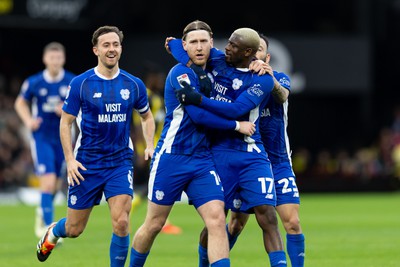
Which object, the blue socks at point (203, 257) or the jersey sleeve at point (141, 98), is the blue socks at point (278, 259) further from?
the jersey sleeve at point (141, 98)

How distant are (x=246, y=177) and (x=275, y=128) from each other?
2.89ft

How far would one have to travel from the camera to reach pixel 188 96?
902cm

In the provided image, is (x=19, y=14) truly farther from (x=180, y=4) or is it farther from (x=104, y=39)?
(x=104, y=39)

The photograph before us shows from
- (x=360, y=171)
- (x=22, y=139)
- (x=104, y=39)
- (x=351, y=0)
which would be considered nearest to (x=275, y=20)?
(x=351, y=0)

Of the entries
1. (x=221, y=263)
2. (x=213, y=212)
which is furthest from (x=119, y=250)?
(x=221, y=263)

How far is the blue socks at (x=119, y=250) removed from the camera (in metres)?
9.73

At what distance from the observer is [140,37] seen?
27641 mm

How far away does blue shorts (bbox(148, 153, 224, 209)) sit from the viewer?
9.12 metres

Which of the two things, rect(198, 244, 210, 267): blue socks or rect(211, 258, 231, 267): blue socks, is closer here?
rect(211, 258, 231, 267): blue socks

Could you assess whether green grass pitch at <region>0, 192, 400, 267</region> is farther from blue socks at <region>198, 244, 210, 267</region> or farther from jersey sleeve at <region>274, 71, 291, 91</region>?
jersey sleeve at <region>274, 71, 291, 91</region>

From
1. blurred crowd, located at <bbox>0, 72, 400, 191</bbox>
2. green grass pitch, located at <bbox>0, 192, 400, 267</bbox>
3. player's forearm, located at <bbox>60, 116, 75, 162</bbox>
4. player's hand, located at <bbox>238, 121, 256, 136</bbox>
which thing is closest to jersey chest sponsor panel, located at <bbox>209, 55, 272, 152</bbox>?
player's hand, located at <bbox>238, 121, 256, 136</bbox>

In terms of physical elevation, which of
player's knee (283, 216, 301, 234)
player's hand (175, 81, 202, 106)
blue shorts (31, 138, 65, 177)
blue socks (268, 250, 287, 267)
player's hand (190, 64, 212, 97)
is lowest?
blue socks (268, 250, 287, 267)

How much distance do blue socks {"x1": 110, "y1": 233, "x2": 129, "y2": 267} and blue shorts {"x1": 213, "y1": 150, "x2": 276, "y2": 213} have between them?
3.41ft

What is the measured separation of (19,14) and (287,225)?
580 inches
